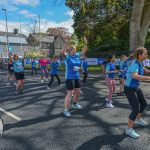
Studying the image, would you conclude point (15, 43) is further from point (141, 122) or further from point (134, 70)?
point (134, 70)

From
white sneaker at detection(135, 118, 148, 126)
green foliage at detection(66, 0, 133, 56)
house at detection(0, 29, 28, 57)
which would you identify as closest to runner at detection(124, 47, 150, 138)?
white sneaker at detection(135, 118, 148, 126)

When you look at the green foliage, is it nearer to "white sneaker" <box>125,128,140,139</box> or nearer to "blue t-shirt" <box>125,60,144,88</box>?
"blue t-shirt" <box>125,60,144,88</box>

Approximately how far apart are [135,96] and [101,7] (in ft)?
70.8

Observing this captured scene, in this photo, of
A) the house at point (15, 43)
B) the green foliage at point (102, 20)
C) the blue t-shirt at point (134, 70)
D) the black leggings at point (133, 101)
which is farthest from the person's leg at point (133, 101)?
the house at point (15, 43)

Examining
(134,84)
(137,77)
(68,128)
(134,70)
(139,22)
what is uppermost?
(139,22)

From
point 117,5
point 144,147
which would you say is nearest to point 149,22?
point 117,5

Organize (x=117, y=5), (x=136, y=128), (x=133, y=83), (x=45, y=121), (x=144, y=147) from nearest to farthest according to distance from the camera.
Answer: (x=144, y=147) < (x=133, y=83) < (x=136, y=128) < (x=45, y=121) < (x=117, y=5)

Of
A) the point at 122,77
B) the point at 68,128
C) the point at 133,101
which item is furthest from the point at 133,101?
the point at 122,77

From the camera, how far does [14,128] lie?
711 cm

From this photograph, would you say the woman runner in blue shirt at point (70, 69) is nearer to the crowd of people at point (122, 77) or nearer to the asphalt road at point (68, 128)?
the crowd of people at point (122, 77)

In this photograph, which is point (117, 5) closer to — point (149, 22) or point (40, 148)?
point (149, 22)

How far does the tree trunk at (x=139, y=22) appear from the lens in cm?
2205

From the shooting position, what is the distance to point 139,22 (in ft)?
74.1

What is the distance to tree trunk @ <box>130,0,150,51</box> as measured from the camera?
2205cm
